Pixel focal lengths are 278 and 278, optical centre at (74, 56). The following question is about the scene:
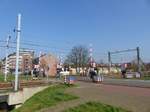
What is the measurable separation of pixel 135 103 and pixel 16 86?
11439mm

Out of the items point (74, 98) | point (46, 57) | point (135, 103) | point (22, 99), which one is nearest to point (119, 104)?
point (135, 103)

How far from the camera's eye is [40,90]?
72.8 feet

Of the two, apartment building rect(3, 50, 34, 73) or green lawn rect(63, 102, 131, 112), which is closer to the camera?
green lawn rect(63, 102, 131, 112)

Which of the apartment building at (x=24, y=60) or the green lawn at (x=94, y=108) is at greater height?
the apartment building at (x=24, y=60)

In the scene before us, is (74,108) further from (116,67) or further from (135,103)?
(116,67)

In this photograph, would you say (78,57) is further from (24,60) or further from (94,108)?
(94,108)

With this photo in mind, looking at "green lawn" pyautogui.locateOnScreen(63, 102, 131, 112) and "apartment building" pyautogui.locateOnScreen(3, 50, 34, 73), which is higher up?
"apartment building" pyautogui.locateOnScreen(3, 50, 34, 73)

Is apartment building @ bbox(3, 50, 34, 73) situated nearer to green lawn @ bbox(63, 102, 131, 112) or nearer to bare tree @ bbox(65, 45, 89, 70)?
bare tree @ bbox(65, 45, 89, 70)

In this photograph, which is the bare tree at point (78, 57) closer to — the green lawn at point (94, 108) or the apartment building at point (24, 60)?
the apartment building at point (24, 60)

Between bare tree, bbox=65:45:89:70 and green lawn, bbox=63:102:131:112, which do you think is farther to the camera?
bare tree, bbox=65:45:89:70

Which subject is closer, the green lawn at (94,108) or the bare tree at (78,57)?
Answer: the green lawn at (94,108)

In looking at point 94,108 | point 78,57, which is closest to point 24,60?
point 78,57

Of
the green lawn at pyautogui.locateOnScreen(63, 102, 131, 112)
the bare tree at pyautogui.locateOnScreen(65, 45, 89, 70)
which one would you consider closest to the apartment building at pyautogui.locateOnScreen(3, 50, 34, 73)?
the bare tree at pyautogui.locateOnScreen(65, 45, 89, 70)

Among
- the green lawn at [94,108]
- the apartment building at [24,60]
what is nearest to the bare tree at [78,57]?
the apartment building at [24,60]
